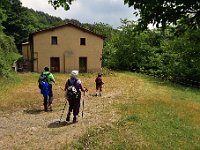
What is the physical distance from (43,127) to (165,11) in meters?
7.98

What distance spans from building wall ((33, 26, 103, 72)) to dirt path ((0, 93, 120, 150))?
88.1 ft

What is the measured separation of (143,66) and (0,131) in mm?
43507

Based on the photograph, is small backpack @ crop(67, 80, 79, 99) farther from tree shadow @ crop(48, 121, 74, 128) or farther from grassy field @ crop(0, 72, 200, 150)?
grassy field @ crop(0, 72, 200, 150)

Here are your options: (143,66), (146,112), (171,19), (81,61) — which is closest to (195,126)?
A: (146,112)

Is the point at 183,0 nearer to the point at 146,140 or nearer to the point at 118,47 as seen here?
the point at 146,140

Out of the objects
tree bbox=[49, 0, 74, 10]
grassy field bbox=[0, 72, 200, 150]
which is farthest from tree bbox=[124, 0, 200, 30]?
grassy field bbox=[0, 72, 200, 150]

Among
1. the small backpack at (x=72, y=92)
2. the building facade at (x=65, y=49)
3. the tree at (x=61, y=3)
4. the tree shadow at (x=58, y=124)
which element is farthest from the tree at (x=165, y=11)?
the building facade at (x=65, y=49)

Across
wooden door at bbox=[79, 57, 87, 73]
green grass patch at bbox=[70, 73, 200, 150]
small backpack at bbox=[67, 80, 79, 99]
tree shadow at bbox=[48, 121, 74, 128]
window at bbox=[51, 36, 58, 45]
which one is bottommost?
green grass patch at bbox=[70, 73, 200, 150]

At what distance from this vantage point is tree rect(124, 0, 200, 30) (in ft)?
26.4

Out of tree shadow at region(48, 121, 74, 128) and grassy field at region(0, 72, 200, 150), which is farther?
tree shadow at region(48, 121, 74, 128)

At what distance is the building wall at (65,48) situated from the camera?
152 feet

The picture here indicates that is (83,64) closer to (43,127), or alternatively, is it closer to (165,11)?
(43,127)

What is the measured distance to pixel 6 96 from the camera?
77.3 feet

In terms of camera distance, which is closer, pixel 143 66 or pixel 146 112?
pixel 146 112
